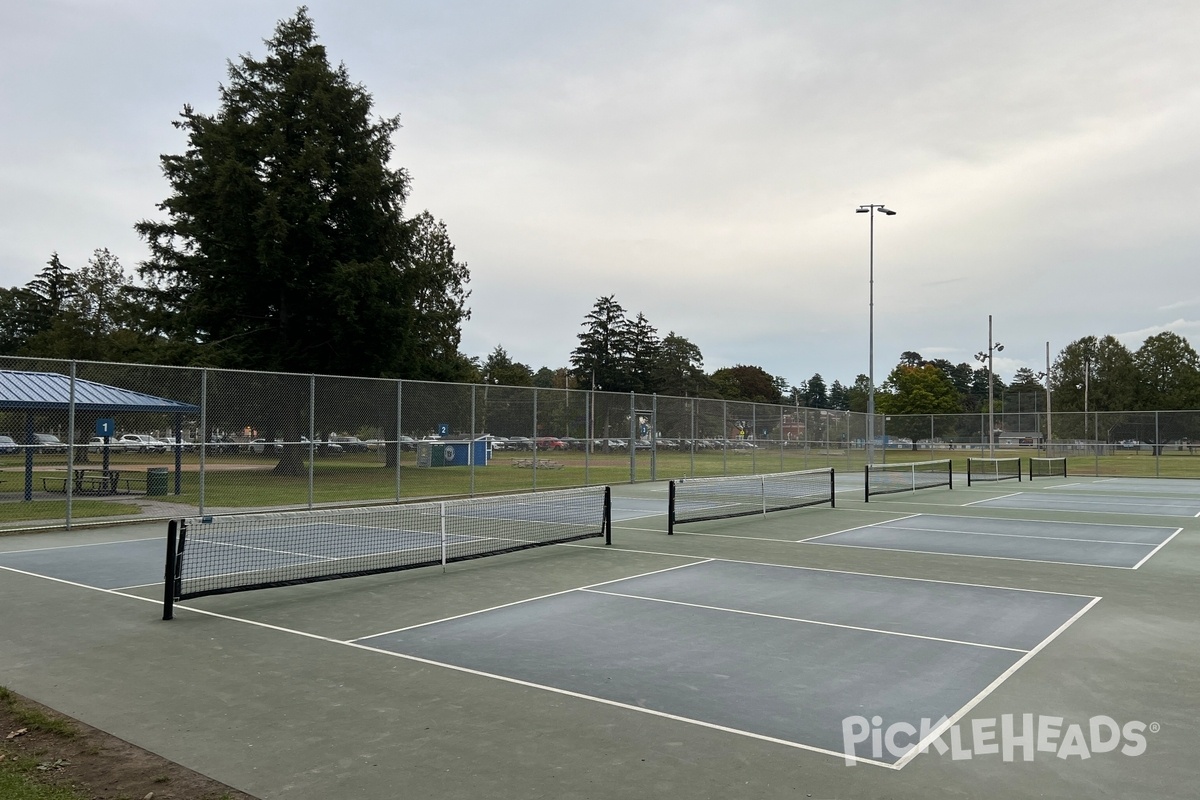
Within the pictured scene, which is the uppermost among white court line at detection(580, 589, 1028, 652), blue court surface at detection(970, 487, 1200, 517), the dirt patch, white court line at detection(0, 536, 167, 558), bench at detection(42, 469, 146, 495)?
bench at detection(42, 469, 146, 495)

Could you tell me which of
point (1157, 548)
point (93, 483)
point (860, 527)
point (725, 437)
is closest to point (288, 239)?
point (93, 483)

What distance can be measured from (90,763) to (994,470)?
3935 cm

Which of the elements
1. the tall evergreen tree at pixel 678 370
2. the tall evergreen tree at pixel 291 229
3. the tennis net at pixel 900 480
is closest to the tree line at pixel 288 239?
the tall evergreen tree at pixel 291 229

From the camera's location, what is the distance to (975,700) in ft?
18.9

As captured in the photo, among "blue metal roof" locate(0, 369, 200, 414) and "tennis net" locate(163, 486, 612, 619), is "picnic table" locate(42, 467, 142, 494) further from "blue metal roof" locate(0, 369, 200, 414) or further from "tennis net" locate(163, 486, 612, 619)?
"tennis net" locate(163, 486, 612, 619)

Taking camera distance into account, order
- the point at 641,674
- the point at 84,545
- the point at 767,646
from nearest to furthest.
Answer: the point at 641,674, the point at 767,646, the point at 84,545

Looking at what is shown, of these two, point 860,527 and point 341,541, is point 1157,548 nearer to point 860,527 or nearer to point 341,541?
point 860,527

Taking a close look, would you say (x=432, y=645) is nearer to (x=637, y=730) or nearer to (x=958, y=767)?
(x=637, y=730)

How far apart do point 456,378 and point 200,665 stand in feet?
116

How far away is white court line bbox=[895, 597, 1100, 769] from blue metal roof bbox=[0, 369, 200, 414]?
53.9 ft

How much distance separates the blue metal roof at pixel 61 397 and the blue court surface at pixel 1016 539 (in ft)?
45.9

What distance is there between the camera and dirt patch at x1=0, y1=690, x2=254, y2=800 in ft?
14.1

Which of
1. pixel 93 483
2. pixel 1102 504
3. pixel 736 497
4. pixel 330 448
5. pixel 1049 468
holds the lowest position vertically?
pixel 1102 504

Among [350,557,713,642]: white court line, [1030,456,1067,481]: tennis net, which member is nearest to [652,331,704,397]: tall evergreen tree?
[1030,456,1067,481]: tennis net
